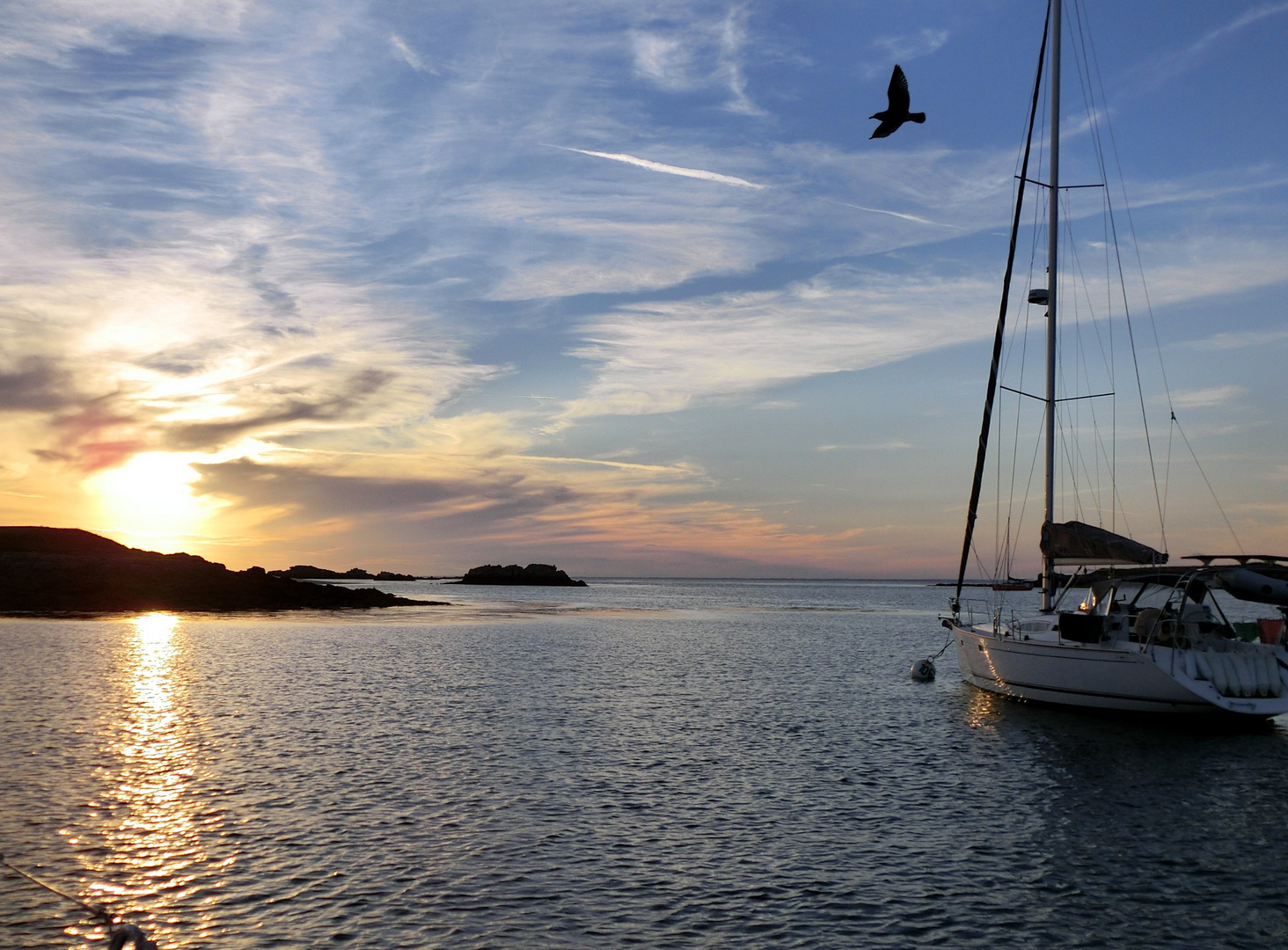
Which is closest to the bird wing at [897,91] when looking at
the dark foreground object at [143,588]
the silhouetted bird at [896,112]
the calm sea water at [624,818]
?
the silhouetted bird at [896,112]

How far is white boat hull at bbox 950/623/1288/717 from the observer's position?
22.9m

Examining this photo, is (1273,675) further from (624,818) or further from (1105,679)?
(624,818)

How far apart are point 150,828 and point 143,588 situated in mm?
79114

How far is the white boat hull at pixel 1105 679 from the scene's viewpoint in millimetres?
22922

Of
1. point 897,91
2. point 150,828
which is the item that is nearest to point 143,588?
point 150,828

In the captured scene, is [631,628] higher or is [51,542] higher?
[51,542]

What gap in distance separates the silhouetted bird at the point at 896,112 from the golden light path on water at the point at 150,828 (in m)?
15.8

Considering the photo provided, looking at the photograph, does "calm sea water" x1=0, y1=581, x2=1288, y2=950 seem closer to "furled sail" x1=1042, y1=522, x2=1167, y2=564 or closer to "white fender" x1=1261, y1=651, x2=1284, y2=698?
"white fender" x1=1261, y1=651, x2=1284, y2=698

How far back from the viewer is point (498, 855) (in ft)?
42.7

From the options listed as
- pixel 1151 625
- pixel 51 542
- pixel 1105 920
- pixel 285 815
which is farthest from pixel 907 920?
pixel 51 542

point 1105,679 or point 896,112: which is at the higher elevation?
point 896,112

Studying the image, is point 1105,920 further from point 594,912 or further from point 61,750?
point 61,750

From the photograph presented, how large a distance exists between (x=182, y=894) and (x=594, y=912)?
16.3 feet

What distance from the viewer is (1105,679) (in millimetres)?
24250
